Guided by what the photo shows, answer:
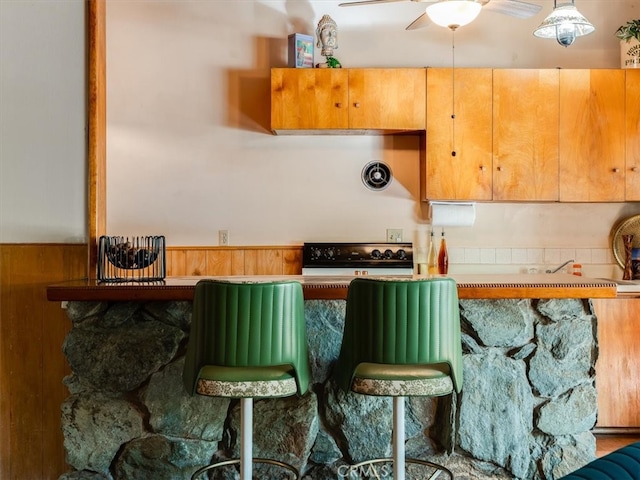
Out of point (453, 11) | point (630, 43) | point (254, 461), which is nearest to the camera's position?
Result: point (254, 461)

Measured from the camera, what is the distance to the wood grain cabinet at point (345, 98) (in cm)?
395

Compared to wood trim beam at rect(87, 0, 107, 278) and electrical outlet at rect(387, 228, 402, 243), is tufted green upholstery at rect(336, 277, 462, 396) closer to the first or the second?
wood trim beam at rect(87, 0, 107, 278)

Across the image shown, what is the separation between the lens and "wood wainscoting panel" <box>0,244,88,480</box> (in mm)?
3279

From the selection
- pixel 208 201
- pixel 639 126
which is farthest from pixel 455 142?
pixel 208 201

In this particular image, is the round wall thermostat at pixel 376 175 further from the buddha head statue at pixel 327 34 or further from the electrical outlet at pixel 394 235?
the buddha head statue at pixel 327 34

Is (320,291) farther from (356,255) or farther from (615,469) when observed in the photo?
(356,255)

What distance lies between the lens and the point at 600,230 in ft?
14.3

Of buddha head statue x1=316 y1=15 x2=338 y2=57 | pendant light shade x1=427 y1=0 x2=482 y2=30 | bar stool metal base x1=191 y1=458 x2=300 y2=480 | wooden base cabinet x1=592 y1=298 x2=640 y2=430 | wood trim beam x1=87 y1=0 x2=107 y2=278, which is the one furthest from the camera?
buddha head statue x1=316 y1=15 x2=338 y2=57

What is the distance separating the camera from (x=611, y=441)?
351 centimetres

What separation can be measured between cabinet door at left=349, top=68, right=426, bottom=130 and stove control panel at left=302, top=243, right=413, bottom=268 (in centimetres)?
87

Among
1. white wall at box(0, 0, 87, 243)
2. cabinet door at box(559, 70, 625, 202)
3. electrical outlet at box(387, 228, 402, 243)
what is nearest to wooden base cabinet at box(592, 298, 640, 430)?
cabinet door at box(559, 70, 625, 202)

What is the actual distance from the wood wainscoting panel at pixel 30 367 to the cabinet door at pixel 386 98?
7.11 ft

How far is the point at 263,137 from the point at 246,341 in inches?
103

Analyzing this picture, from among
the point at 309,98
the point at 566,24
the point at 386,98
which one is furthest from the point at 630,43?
the point at 309,98
